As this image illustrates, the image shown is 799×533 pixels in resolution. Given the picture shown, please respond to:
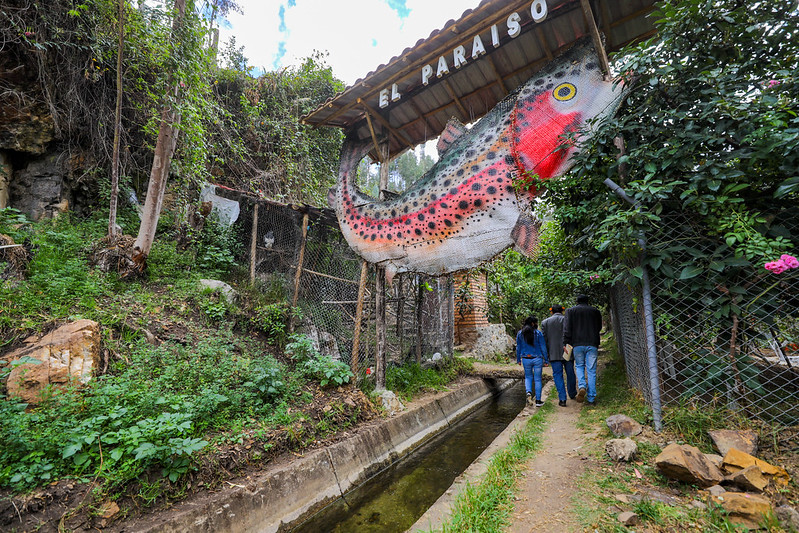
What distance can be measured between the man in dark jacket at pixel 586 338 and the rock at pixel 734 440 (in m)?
2.27

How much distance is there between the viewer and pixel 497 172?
345 cm

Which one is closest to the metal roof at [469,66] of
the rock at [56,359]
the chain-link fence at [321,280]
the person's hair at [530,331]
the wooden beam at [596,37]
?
the wooden beam at [596,37]

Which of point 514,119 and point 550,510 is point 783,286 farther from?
point 514,119

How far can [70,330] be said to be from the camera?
3.17 m

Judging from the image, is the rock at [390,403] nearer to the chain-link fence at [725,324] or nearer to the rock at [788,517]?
the chain-link fence at [725,324]

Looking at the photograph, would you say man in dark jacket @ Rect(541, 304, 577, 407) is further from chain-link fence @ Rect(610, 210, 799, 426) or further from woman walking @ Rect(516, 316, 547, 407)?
chain-link fence @ Rect(610, 210, 799, 426)

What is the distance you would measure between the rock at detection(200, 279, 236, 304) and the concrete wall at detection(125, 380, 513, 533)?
10.1ft

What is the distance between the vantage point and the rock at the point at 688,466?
200 centimetres

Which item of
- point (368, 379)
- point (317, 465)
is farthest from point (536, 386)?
point (317, 465)

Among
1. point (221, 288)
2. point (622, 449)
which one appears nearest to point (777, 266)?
point (622, 449)

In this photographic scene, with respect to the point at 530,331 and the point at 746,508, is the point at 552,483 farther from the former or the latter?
the point at 530,331

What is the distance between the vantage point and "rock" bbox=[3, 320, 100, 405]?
8.75 feet

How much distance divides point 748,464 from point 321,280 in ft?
17.8

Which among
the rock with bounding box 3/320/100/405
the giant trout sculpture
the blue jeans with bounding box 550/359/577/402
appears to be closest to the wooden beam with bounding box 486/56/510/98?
the giant trout sculpture
